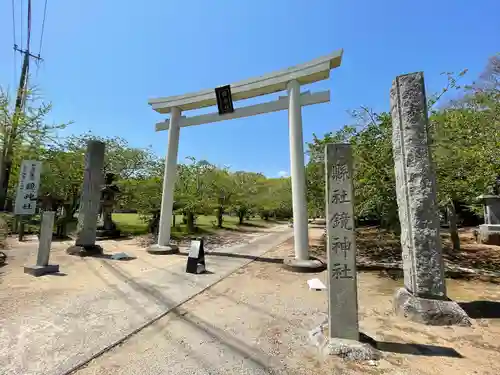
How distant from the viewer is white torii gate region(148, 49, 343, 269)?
24.6 ft

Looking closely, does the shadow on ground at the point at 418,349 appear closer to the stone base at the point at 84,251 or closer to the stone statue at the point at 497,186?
the stone statue at the point at 497,186

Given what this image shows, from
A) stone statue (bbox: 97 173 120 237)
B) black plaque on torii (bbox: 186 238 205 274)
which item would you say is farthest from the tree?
black plaque on torii (bbox: 186 238 205 274)

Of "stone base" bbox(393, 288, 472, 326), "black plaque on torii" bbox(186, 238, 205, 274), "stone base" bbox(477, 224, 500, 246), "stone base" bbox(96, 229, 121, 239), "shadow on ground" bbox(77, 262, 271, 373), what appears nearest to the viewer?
"shadow on ground" bbox(77, 262, 271, 373)

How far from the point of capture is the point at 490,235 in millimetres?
11555

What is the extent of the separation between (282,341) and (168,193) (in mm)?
7448

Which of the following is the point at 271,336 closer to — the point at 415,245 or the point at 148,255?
the point at 415,245

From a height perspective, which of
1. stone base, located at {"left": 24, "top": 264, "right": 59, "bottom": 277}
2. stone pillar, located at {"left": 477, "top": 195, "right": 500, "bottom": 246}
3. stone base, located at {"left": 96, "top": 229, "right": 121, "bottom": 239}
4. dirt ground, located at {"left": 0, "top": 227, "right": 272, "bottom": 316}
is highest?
stone pillar, located at {"left": 477, "top": 195, "right": 500, "bottom": 246}

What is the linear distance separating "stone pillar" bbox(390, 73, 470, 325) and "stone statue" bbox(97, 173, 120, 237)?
13155 mm

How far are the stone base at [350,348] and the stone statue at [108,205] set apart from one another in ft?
43.0

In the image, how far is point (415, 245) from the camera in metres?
4.39

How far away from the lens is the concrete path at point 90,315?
2.89m

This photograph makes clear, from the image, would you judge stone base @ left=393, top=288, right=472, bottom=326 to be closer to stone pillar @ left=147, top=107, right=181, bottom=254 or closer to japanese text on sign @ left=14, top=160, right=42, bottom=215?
stone pillar @ left=147, top=107, right=181, bottom=254

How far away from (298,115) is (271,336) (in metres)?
6.02

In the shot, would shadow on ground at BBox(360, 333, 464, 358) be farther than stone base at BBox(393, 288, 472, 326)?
No
